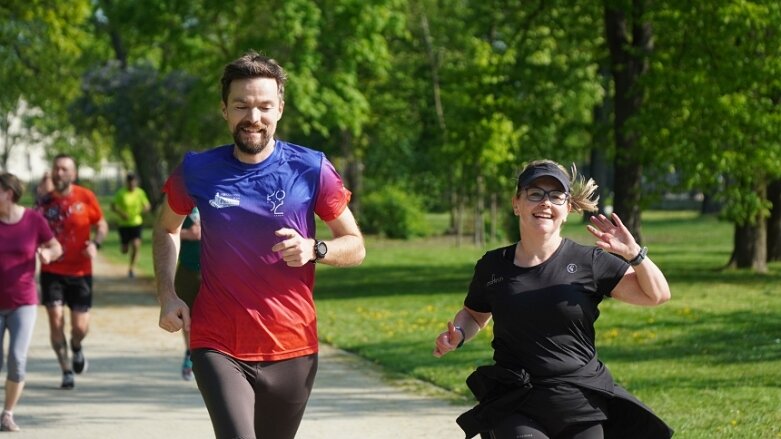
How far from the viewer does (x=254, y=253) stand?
215 inches

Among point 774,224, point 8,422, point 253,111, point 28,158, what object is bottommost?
point 28,158

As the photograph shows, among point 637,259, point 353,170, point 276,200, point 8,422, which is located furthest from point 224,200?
point 353,170

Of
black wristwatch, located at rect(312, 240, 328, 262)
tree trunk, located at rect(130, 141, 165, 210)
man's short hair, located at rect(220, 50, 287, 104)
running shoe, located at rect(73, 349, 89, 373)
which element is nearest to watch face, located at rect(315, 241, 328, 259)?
black wristwatch, located at rect(312, 240, 328, 262)

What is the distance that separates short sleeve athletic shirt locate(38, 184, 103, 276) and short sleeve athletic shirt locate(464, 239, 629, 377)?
7.18 m

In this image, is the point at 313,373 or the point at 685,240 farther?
the point at 685,240

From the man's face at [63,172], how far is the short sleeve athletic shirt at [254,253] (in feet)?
21.4

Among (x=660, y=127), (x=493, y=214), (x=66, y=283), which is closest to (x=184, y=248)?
(x=66, y=283)

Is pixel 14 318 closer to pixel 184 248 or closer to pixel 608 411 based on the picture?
pixel 184 248

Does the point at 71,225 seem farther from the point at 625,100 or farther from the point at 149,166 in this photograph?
the point at 149,166

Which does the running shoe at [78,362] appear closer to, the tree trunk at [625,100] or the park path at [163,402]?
the park path at [163,402]

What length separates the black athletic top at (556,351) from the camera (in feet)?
17.8

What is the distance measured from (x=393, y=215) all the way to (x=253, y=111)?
36.2 m

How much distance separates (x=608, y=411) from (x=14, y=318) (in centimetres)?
568

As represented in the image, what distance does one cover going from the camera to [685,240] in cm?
3950
